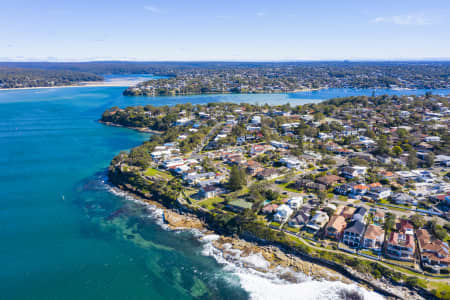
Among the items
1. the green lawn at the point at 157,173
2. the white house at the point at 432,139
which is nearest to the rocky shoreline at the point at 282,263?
the green lawn at the point at 157,173

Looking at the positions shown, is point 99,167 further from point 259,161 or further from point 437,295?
point 437,295

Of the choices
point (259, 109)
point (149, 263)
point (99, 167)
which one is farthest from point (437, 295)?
point (259, 109)

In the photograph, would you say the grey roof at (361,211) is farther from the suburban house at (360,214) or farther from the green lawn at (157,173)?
the green lawn at (157,173)

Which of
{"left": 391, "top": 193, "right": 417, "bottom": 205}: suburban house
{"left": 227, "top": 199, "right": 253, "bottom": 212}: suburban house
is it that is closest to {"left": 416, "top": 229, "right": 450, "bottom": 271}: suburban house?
{"left": 391, "top": 193, "right": 417, "bottom": 205}: suburban house

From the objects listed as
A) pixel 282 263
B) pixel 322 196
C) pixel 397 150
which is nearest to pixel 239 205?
pixel 282 263

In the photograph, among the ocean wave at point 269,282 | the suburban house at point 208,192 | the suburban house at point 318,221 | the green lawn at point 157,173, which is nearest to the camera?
the ocean wave at point 269,282

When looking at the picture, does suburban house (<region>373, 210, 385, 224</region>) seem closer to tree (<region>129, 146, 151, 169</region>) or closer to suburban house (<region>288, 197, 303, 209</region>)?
suburban house (<region>288, 197, 303, 209</region>)
